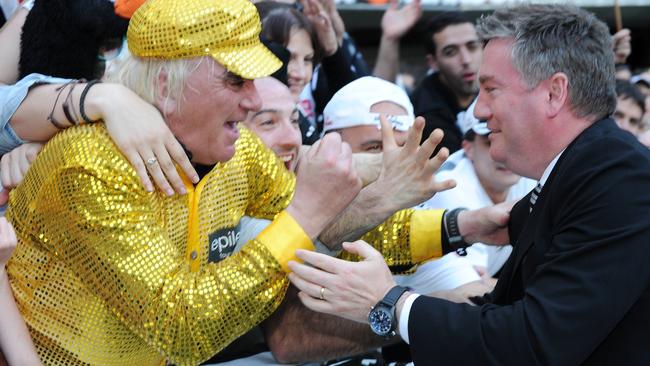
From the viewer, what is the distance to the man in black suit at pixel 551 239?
88.6 inches

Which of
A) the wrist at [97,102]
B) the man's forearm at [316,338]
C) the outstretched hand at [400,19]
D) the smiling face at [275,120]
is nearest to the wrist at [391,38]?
the outstretched hand at [400,19]

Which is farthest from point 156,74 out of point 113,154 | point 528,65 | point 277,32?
point 277,32

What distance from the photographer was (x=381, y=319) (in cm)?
242

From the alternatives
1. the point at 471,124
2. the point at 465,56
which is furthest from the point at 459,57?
the point at 471,124

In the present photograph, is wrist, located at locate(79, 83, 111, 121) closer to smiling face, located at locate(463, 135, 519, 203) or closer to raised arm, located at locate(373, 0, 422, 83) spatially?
smiling face, located at locate(463, 135, 519, 203)

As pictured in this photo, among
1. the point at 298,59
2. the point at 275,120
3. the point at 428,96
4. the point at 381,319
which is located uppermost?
the point at 381,319

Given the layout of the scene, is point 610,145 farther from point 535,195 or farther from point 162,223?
point 162,223

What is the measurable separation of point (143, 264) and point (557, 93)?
4.11ft

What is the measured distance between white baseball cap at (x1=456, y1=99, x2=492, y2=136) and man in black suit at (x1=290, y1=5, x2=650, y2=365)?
165 centimetres

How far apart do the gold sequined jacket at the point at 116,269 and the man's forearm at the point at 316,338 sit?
1.55 ft

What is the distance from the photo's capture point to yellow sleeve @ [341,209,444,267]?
308cm

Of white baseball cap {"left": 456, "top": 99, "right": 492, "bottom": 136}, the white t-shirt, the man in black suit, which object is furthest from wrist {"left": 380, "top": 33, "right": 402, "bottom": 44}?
the man in black suit

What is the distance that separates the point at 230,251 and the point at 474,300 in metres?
0.82

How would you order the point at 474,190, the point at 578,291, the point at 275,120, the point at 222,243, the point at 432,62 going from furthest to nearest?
the point at 432,62, the point at 474,190, the point at 275,120, the point at 222,243, the point at 578,291
